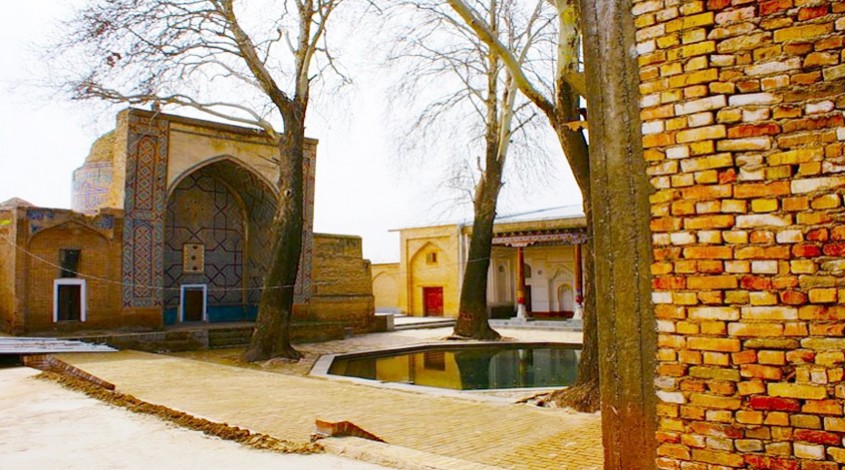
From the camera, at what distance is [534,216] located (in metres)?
23.6

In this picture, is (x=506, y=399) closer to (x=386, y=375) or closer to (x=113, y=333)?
(x=386, y=375)

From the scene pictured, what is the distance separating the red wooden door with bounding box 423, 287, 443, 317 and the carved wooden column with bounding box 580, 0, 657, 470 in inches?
896

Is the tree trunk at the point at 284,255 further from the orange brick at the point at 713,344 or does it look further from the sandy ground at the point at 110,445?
the orange brick at the point at 713,344

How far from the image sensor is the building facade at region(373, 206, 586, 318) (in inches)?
968

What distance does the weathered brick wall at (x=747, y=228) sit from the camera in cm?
268

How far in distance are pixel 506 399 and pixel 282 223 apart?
685cm

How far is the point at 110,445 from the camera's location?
459 centimetres

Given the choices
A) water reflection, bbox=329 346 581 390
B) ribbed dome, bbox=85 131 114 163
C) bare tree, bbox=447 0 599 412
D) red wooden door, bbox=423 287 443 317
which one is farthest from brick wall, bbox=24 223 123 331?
red wooden door, bbox=423 287 443 317

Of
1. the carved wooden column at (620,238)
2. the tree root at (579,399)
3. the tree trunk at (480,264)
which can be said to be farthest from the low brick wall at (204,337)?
the carved wooden column at (620,238)

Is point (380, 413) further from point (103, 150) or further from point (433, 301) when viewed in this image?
point (433, 301)

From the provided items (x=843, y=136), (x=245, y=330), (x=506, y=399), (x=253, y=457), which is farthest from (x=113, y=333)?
(x=843, y=136)

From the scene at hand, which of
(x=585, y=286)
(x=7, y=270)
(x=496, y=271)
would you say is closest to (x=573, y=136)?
(x=585, y=286)

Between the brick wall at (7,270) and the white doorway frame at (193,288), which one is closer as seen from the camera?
the brick wall at (7,270)

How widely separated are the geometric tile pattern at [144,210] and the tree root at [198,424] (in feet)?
26.8
